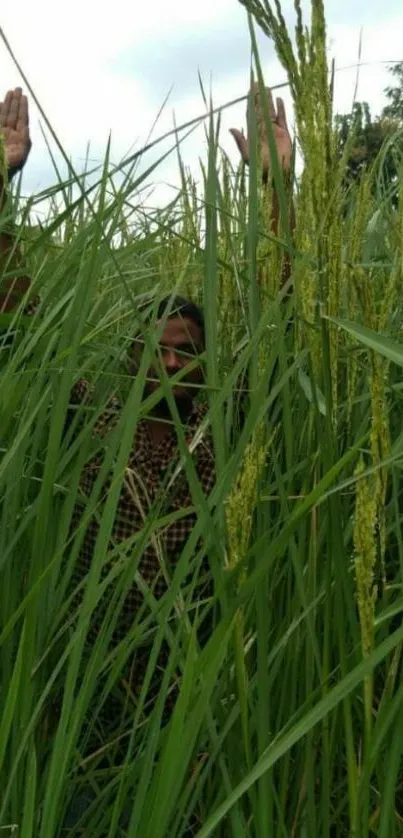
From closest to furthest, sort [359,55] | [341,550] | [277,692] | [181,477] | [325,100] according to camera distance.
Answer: [325,100], [341,550], [277,692], [359,55], [181,477]

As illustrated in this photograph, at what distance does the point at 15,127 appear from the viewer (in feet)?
6.88

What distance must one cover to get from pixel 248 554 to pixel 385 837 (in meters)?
0.25

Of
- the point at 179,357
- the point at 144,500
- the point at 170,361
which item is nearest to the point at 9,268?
the point at 144,500

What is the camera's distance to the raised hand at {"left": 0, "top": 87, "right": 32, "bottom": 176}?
6.70 feet

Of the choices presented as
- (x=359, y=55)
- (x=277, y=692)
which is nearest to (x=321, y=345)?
(x=277, y=692)

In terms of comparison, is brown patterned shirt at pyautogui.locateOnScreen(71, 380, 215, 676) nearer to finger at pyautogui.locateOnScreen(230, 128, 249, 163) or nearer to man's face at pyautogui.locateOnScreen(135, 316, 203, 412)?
man's face at pyautogui.locateOnScreen(135, 316, 203, 412)

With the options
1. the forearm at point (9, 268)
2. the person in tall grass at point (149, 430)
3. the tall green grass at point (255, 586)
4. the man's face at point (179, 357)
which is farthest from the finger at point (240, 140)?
→ the tall green grass at point (255, 586)

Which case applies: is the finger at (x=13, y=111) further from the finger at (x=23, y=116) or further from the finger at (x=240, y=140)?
the finger at (x=240, y=140)

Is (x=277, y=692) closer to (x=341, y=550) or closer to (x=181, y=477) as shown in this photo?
(x=341, y=550)

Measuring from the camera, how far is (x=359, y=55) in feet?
4.04

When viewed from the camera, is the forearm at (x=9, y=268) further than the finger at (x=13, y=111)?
No

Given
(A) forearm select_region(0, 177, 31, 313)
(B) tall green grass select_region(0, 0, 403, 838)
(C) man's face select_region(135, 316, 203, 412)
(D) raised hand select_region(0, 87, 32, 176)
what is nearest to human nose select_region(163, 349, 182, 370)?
(C) man's face select_region(135, 316, 203, 412)

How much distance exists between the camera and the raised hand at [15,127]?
204cm

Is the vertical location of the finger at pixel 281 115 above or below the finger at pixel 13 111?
below
